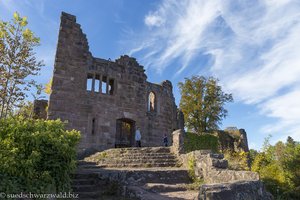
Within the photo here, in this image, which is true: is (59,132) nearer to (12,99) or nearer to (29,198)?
(29,198)

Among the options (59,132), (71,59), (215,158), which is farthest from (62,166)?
(71,59)

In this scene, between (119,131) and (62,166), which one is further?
(119,131)

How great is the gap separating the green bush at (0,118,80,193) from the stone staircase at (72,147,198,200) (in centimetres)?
161

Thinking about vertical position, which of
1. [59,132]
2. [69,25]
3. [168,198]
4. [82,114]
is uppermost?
[69,25]

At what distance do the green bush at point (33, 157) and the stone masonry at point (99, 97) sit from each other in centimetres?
888

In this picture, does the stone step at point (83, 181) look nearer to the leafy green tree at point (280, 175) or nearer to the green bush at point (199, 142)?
the leafy green tree at point (280, 175)

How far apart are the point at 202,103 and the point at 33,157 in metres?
28.7

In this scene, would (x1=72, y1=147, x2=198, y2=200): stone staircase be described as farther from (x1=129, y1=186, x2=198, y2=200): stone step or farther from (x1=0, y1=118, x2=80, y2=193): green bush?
(x1=0, y1=118, x2=80, y2=193): green bush

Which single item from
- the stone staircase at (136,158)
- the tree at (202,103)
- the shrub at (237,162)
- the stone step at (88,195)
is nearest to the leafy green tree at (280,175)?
the shrub at (237,162)

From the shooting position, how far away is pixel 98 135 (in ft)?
55.2

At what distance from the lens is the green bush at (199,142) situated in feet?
77.1

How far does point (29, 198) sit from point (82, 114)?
11.2m

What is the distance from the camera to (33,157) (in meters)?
5.98

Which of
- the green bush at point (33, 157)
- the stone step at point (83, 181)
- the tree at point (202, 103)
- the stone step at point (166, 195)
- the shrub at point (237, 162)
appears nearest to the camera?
the green bush at point (33, 157)
